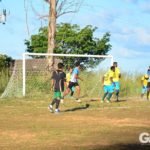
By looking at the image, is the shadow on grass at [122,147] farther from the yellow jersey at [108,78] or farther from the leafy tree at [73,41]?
the leafy tree at [73,41]

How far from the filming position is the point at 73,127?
1638cm

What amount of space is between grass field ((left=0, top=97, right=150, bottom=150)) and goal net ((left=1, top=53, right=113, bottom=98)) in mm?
6445

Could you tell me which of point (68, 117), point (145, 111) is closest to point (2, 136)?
point (68, 117)

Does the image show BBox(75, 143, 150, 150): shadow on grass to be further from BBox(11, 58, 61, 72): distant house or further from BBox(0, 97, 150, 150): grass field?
BBox(11, 58, 61, 72): distant house

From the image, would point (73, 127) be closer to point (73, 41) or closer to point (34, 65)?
point (34, 65)

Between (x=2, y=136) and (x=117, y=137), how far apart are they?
277 centimetres

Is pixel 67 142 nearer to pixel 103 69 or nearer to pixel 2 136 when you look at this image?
pixel 2 136

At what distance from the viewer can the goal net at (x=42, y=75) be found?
30984mm

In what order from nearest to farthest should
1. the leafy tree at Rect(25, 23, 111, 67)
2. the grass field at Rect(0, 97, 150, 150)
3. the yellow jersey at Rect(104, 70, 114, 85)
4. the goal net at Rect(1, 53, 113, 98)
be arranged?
the grass field at Rect(0, 97, 150, 150) < the yellow jersey at Rect(104, 70, 114, 85) < the goal net at Rect(1, 53, 113, 98) < the leafy tree at Rect(25, 23, 111, 67)

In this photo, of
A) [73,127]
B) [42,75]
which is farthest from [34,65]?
[73,127]

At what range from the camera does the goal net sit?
1220 inches

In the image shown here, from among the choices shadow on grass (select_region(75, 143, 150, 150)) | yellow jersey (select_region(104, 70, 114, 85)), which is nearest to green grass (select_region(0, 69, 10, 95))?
yellow jersey (select_region(104, 70, 114, 85))

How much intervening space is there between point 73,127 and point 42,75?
16.2m

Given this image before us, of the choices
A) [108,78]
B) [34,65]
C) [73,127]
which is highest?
[34,65]
